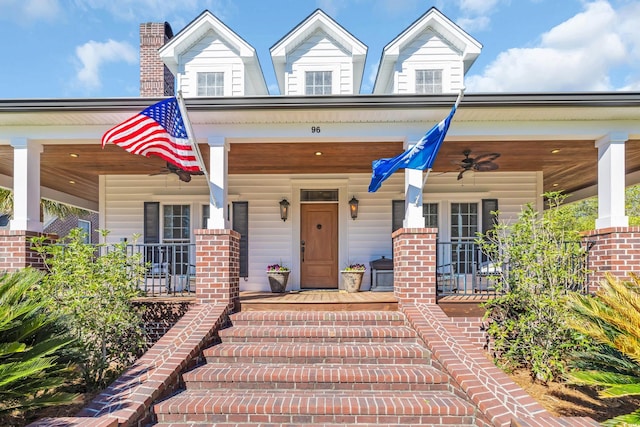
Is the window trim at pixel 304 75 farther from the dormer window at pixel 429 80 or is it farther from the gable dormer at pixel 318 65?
the dormer window at pixel 429 80

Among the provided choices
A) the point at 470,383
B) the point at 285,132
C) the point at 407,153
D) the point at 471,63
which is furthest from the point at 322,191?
the point at 470,383

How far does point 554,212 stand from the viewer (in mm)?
4473

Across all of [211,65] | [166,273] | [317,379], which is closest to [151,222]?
[166,273]

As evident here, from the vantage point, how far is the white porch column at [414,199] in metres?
5.23

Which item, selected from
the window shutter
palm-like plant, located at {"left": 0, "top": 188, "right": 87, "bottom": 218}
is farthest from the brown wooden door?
palm-like plant, located at {"left": 0, "top": 188, "right": 87, "bottom": 218}

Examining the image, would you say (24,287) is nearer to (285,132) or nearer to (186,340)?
(186,340)

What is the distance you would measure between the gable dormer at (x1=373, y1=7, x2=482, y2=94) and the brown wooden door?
3.36 metres

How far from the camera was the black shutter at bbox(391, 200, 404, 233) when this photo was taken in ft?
25.7

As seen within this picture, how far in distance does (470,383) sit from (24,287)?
4.19 metres

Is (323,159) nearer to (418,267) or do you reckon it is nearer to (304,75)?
(304,75)

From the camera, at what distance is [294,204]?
7992 millimetres

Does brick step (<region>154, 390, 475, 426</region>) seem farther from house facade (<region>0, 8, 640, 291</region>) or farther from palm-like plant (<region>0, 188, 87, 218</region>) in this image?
palm-like plant (<region>0, 188, 87, 218</region>)

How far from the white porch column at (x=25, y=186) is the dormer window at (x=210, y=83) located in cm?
370

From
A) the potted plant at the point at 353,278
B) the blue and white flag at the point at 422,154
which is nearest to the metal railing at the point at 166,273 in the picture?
the potted plant at the point at 353,278
